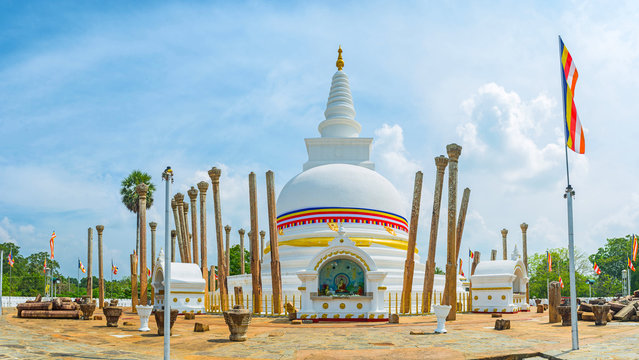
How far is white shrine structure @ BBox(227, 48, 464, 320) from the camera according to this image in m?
32.8

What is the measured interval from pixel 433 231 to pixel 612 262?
59396mm

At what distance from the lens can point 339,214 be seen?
3697 cm

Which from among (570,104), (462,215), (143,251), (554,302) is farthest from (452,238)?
(143,251)

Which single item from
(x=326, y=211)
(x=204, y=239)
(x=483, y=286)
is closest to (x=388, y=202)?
(x=326, y=211)

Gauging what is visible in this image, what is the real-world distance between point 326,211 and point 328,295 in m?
12.9

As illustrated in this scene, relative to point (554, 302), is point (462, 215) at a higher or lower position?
higher

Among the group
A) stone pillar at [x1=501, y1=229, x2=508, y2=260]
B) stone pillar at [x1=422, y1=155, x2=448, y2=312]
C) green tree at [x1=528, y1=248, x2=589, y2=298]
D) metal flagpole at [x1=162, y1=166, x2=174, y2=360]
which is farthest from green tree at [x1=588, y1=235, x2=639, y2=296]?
metal flagpole at [x1=162, y1=166, x2=174, y2=360]

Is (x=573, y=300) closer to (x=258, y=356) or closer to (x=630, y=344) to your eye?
(x=630, y=344)

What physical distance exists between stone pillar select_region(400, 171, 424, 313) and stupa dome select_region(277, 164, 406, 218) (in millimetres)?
9425

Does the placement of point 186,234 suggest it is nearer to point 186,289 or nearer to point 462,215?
point 186,289

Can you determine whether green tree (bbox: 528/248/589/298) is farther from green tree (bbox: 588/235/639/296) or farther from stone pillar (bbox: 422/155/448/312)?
stone pillar (bbox: 422/155/448/312)

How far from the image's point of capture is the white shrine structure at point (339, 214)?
3278cm

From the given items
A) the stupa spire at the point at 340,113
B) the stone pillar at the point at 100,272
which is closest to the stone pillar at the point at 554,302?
the stupa spire at the point at 340,113

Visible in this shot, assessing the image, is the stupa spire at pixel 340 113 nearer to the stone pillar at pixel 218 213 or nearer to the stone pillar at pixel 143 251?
the stone pillar at pixel 218 213
